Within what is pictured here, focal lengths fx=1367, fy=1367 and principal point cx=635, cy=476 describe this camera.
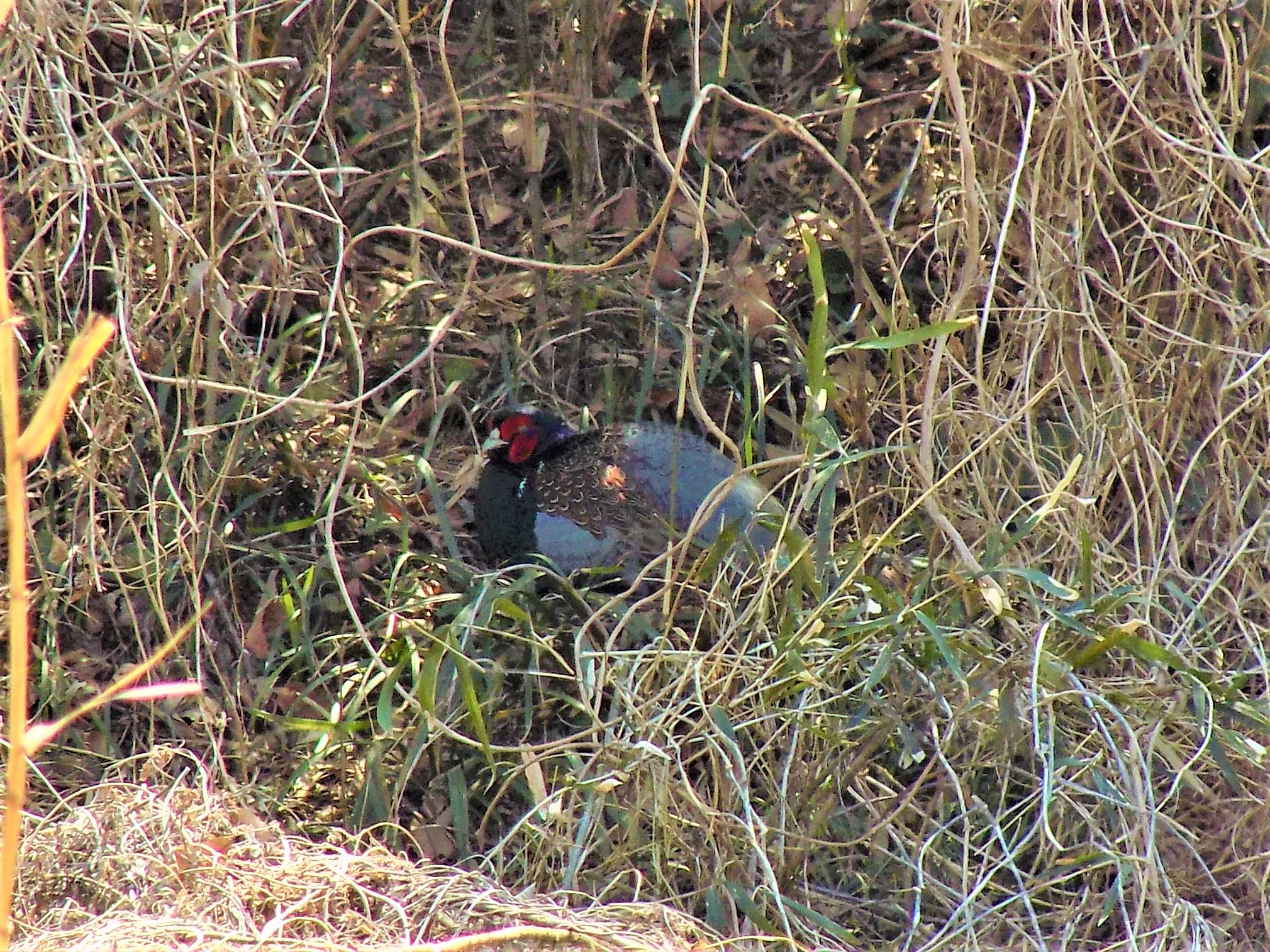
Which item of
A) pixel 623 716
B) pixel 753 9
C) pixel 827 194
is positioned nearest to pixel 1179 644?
pixel 623 716

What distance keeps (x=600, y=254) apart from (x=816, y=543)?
141 cm

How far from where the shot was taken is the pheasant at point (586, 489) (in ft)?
10.3

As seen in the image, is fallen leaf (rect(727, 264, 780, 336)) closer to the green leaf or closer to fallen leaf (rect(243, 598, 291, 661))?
the green leaf

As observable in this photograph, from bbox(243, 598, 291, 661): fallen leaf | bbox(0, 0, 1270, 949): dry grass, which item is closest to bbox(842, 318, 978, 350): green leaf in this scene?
bbox(0, 0, 1270, 949): dry grass

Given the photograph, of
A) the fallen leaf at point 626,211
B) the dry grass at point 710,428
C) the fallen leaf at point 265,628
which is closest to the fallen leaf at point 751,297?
the dry grass at point 710,428

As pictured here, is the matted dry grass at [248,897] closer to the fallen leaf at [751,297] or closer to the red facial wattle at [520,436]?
the red facial wattle at [520,436]

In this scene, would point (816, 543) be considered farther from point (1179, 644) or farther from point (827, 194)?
point (827, 194)

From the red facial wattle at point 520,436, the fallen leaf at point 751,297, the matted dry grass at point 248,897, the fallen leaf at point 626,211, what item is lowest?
the matted dry grass at point 248,897

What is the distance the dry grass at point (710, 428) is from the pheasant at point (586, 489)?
0.15 meters

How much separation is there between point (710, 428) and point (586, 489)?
2.84 feet

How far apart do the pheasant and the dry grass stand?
0.48 feet

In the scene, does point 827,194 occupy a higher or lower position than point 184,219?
lower

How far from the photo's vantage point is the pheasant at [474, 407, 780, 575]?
315 centimetres

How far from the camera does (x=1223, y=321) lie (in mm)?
2842
